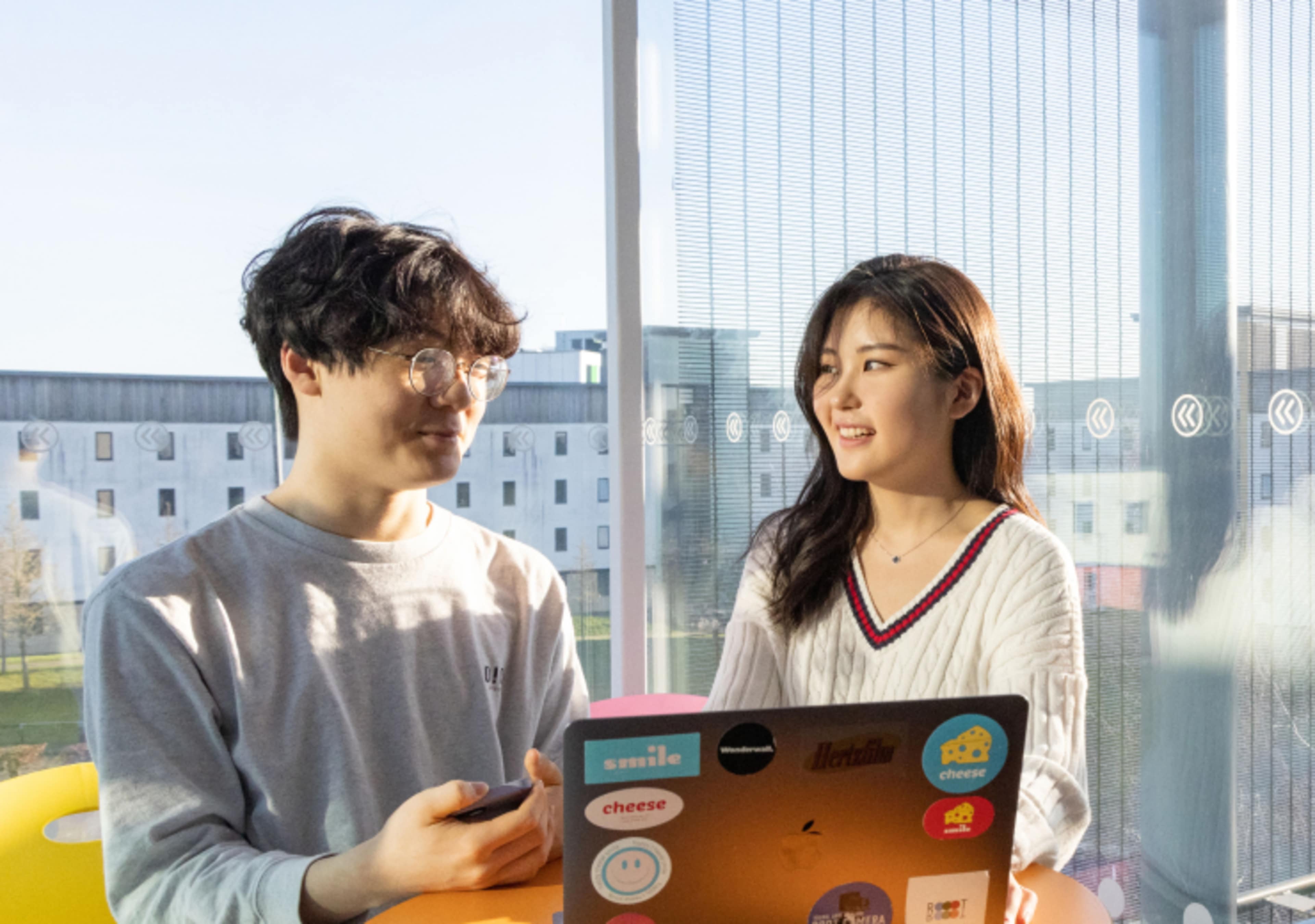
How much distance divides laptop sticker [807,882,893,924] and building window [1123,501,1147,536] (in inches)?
55.4

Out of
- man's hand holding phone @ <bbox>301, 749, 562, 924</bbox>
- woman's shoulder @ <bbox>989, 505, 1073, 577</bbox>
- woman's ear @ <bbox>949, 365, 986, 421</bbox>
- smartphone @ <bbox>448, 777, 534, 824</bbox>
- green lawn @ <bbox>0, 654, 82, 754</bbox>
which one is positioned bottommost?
green lawn @ <bbox>0, 654, 82, 754</bbox>

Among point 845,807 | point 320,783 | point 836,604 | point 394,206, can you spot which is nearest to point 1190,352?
Answer: point 836,604

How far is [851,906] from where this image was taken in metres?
0.80

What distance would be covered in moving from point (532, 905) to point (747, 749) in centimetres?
45


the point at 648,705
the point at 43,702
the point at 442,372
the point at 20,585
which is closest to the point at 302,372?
the point at 442,372

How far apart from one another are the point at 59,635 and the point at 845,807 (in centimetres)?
222

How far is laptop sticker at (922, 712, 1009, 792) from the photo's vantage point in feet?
2.52

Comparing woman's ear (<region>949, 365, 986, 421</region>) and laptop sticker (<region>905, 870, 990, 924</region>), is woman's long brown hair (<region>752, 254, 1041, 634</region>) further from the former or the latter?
laptop sticker (<region>905, 870, 990, 924</region>)

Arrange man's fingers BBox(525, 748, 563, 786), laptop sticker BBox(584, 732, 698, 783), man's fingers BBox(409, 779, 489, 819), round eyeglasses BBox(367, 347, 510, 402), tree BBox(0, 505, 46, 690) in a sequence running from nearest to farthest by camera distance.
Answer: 1. laptop sticker BBox(584, 732, 698, 783)
2. man's fingers BBox(409, 779, 489, 819)
3. man's fingers BBox(525, 748, 563, 786)
4. round eyeglasses BBox(367, 347, 510, 402)
5. tree BBox(0, 505, 46, 690)

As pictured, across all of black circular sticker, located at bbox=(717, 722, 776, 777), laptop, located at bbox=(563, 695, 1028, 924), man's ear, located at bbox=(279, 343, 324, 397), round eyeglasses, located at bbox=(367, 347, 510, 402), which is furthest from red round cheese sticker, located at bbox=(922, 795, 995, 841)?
man's ear, located at bbox=(279, 343, 324, 397)

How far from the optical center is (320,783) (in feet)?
4.27

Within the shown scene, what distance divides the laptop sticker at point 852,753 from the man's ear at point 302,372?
36.3 inches

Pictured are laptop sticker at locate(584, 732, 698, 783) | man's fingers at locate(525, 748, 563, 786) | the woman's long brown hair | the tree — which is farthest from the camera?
the tree

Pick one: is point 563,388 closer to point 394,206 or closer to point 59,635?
point 394,206
